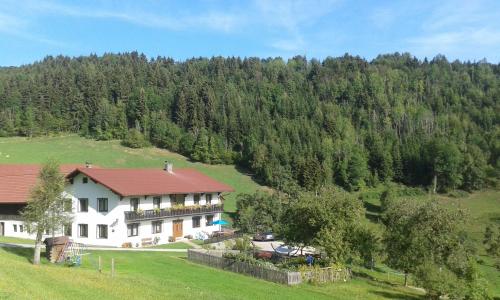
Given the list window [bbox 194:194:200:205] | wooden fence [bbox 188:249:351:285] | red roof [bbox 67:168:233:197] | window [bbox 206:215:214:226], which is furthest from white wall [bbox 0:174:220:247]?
wooden fence [bbox 188:249:351:285]

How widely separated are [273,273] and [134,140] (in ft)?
312

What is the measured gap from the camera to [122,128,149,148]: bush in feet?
396

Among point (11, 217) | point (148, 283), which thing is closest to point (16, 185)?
point (11, 217)

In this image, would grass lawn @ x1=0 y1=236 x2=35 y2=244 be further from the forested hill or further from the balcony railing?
the forested hill

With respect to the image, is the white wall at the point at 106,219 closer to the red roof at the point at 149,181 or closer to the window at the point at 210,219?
the red roof at the point at 149,181

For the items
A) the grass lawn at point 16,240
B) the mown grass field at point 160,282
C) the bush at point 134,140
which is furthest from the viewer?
the bush at point 134,140

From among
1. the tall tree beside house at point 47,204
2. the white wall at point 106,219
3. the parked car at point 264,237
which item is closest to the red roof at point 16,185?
the white wall at point 106,219

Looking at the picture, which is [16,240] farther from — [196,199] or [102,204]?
[196,199]

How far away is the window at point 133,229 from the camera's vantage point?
158 feet

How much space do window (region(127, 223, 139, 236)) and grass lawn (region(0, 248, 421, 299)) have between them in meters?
8.33

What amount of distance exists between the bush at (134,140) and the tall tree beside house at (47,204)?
90.6 meters

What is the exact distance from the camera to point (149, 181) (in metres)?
52.7

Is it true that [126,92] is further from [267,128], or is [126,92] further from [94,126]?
[267,128]

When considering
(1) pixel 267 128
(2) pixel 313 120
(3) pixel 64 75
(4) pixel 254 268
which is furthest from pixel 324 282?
(3) pixel 64 75
